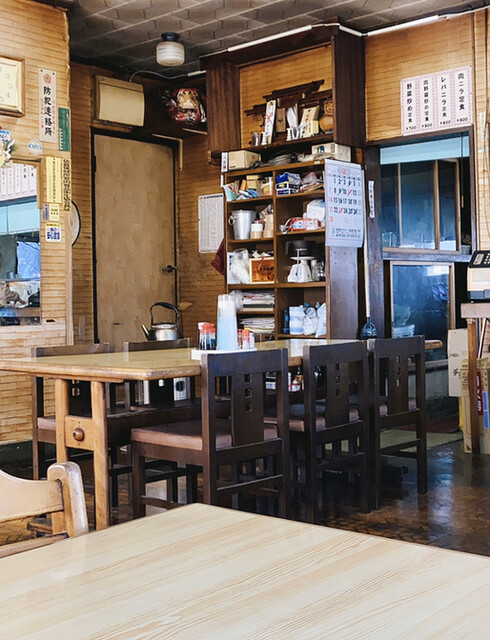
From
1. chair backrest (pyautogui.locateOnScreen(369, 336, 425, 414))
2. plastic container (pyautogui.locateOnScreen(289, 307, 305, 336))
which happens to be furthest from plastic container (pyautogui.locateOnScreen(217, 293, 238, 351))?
plastic container (pyautogui.locateOnScreen(289, 307, 305, 336))

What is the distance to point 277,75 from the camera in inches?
264

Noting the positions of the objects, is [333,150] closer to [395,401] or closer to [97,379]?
[395,401]

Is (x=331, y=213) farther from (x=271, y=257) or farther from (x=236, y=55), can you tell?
(x=236, y=55)

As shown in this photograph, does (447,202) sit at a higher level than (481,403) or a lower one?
higher

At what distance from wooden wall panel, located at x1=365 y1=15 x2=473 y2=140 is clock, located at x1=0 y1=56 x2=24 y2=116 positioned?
2717mm

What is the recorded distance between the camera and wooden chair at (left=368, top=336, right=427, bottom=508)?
13.4 ft

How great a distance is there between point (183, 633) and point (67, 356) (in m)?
3.29

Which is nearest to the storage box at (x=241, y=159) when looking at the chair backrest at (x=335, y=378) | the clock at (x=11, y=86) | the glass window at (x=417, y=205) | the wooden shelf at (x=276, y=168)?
the wooden shelf at (x=276, y=168)

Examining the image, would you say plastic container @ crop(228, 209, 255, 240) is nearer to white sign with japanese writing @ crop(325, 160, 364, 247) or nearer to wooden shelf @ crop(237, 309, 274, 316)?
wooden shelf @ crop(237, 309, 274, 316)

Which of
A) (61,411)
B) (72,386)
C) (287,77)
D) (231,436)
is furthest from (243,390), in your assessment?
(287,77)

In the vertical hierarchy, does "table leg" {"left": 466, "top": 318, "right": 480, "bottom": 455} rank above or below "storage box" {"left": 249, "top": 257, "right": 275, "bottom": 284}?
below

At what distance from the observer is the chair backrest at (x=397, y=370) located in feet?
13.3

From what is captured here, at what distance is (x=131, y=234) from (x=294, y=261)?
183cm

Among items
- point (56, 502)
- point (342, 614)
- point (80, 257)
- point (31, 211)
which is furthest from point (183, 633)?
point (80, 257)
